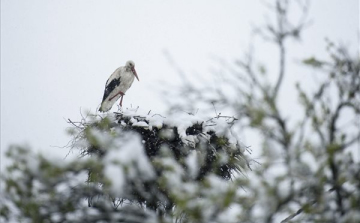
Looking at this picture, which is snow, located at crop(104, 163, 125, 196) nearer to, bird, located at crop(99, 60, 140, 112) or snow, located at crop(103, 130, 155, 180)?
snow, located at crop(103, 130, 155, 180)

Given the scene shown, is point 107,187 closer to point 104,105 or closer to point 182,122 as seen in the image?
point 182,122

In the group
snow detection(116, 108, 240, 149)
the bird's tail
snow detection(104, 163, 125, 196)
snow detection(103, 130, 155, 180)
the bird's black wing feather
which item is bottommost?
snow detection(104, 163, 125, 196)

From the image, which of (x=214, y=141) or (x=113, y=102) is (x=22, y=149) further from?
(x=113, y=102)

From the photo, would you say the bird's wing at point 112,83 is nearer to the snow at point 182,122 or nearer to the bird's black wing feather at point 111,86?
the bird's black wing feather at point 111,86

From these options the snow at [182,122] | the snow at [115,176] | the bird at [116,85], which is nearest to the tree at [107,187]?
the snow at [115,176]

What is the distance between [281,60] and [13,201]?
1.32 metres

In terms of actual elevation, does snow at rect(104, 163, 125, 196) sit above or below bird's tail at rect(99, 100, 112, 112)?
below

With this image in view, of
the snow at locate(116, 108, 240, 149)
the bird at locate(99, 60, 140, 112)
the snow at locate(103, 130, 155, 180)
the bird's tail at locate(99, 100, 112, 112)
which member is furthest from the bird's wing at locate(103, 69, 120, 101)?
the snow at locate(103, 130, 155, 180)

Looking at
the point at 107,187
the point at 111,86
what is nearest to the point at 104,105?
the point at 111,86

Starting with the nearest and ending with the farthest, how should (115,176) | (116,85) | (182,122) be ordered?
1. (115,176)
2. (182,122)
3. (116,85)

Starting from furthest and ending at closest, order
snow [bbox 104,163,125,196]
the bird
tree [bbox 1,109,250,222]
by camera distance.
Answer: the bird → tree [bbox 1,109,250,222] → snow [bbox 104,163,125,196]

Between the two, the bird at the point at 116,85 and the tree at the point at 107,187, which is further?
the bird at the point at 116,85

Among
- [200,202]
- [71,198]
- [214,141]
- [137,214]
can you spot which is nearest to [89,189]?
[71,198]

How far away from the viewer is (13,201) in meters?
1.56
